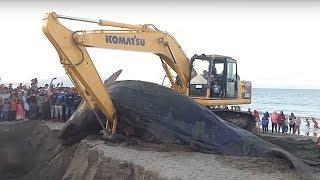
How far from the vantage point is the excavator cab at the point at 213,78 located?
14102mm

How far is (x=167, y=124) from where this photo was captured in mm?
10328

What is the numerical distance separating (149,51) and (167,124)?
296cm

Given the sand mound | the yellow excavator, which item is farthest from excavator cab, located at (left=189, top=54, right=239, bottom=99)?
the sand mound

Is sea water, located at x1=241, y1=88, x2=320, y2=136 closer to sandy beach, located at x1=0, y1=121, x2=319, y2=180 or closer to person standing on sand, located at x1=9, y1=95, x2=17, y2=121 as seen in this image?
person standing on sand, located at x1=9, y1=95, x2=17, y2=121

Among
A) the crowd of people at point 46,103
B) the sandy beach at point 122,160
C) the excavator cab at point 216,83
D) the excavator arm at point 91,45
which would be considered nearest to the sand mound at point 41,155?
the sandy beach at point 122,160

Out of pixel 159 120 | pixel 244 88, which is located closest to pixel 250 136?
pixel 159 120

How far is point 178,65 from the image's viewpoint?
45.7ft

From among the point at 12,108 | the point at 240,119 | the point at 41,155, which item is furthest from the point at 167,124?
the point at 12,108

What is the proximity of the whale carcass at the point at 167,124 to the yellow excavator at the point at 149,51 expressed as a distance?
0.56 m

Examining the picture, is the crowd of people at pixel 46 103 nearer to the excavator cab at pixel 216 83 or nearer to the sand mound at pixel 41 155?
the sand mound at pixel 41 155

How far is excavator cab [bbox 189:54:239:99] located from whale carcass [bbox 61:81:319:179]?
2.94 meters

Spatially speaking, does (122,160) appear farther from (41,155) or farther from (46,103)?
(46,103)

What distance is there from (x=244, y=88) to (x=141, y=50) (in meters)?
5.34

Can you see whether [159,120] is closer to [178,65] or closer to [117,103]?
[117,103]
